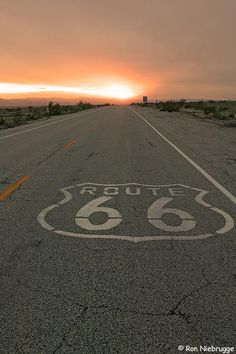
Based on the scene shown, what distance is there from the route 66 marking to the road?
0.6 inches

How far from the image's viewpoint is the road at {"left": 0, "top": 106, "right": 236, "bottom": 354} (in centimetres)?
298

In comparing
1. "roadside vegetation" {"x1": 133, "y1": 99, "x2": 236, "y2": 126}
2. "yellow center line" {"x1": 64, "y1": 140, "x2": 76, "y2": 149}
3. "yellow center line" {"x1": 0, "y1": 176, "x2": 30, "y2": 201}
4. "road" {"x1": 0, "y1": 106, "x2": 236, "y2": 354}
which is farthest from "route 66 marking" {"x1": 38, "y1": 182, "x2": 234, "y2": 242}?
"roadside vegetation" {"x1": 133, "y1": 99, "x2": 236, "y2": 126}

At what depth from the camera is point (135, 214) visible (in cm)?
592

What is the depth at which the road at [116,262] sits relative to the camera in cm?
298

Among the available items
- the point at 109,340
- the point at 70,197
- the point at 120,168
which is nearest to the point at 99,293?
the point at 109,340

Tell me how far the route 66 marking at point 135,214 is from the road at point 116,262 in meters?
0.02

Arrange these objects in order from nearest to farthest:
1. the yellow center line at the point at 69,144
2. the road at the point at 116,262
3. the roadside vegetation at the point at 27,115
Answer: the road at the point at 116,262 → the yellow center line at the point at 69,144 → the roadside vegetation at the point at 27,115

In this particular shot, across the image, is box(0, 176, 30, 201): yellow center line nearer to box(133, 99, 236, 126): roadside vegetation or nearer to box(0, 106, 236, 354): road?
box(0, 106, 236, 354): road

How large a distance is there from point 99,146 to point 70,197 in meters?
7.76

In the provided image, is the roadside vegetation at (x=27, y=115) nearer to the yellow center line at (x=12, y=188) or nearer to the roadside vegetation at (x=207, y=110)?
the roadside vegetation at (x=207, y=110)

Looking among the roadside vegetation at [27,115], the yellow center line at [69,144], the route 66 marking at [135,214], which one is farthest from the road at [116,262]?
the roadside vegetation at [27,115]

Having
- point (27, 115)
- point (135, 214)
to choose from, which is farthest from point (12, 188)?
point (27, 115)

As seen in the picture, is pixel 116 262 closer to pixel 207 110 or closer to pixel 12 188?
pixel 12 188

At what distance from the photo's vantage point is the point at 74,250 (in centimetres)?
456
